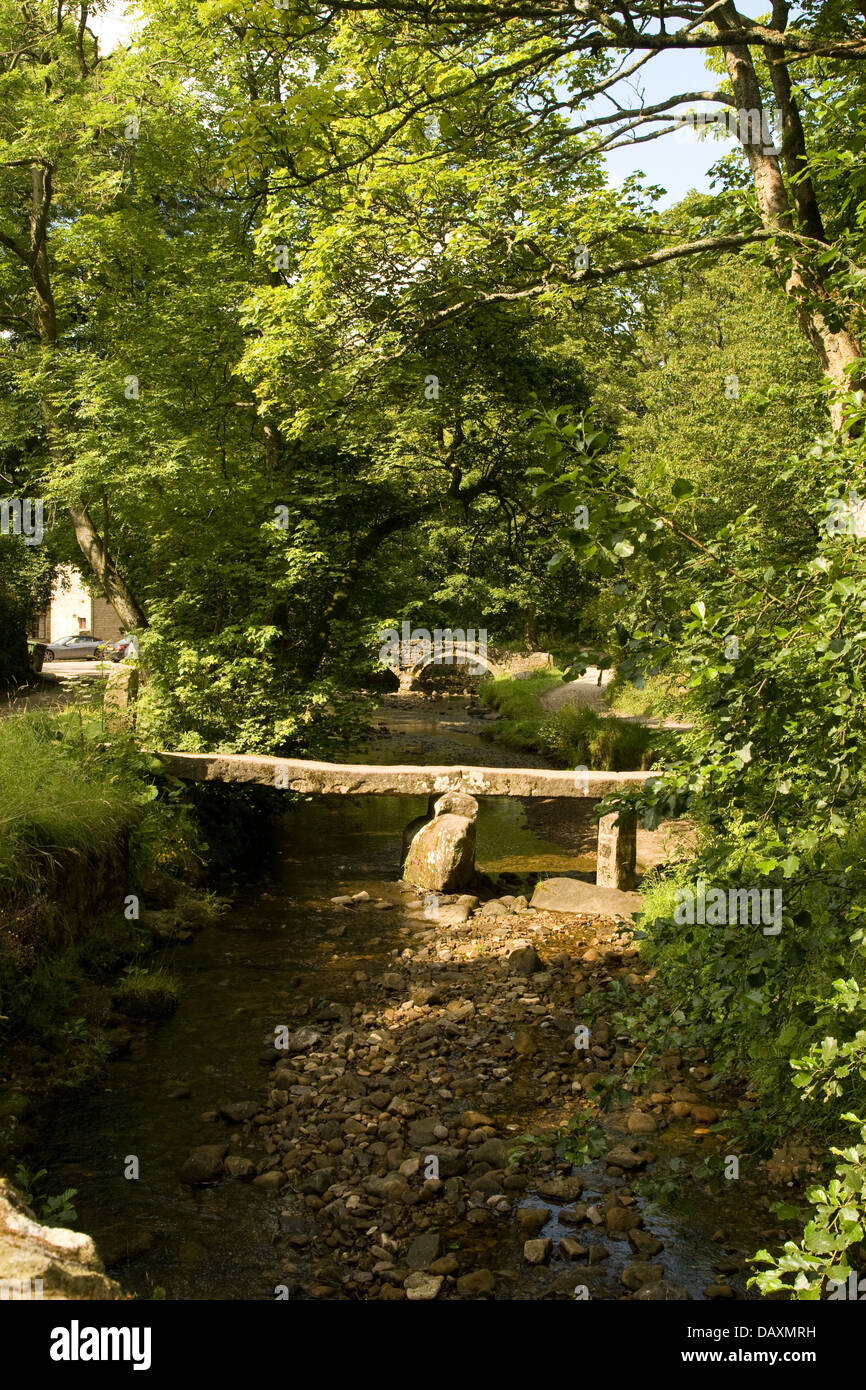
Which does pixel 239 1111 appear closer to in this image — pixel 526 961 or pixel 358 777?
pixel 526 961

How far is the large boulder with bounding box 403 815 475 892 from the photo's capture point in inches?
447

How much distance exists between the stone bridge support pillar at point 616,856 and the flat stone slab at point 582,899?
147 millimetres

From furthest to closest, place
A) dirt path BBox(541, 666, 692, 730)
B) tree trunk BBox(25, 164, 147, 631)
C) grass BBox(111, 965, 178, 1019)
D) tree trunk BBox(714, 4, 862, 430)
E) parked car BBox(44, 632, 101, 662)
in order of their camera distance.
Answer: parked car BBox(44, 632, 101, 662) < dirt path BBox(541, 666, 692, 730) < tree trunk BBox(25, 164, 147, 631) < grass BBox(111, 965, 178, 1019) < tree trunk BBox(714, 4, 862, 430)

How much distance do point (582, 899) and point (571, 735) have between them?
350 inches

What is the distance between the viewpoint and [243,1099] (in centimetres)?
675

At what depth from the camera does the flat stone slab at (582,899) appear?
10664 mm

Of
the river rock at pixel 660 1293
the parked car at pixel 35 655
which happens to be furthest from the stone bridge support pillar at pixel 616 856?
the parked car at pixel 35 655

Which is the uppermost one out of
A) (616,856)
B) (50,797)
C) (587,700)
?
(587,700)

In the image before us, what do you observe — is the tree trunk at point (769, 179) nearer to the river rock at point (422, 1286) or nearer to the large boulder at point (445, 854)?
the river rock at point (422, 1286)

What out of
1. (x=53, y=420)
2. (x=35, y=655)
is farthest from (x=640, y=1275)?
(x=35, y=655)

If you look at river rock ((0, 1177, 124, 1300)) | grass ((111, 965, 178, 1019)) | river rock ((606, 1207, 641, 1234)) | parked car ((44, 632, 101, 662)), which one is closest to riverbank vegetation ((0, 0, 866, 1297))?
grass ((111, 965, 178, 1019))

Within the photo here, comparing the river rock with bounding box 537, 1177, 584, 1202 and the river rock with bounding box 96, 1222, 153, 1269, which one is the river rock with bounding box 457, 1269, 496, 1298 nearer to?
the river rock with bounding box 537, 1177, 584, 1202

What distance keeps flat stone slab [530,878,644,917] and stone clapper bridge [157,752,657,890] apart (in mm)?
413
